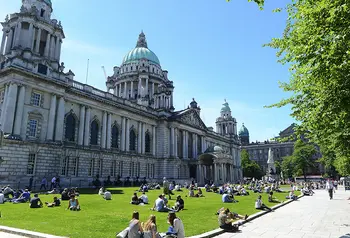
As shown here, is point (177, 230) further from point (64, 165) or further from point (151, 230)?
point (64, 165)

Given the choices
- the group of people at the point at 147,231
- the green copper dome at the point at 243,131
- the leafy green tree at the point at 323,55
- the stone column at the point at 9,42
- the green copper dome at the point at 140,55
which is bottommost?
the group of people at the point at 147,231

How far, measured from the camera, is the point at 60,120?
37281mm

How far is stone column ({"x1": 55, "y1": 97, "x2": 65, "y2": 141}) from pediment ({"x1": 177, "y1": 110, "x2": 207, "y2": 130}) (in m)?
28.5

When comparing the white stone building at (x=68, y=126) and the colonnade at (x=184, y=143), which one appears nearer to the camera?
the white stone building at (x=68, y=126)

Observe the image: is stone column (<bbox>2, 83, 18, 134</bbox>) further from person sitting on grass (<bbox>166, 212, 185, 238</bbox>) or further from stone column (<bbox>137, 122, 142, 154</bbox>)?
person sitting on grass (<bbox>166, 212, 185, 238</bbox>)

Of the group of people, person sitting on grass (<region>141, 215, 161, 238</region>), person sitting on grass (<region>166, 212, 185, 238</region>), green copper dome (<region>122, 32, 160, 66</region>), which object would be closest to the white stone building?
the group of people

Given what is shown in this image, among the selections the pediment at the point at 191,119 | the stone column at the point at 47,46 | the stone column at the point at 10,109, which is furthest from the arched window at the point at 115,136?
the stone column at the point at 10,109

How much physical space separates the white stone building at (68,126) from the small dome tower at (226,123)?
3369 centimetres

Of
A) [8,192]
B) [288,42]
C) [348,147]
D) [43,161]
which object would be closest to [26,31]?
[43,161]

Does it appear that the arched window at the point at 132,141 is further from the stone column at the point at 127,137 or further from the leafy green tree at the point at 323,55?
the leafy green tree at the point at 323,55

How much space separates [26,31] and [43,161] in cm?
1855

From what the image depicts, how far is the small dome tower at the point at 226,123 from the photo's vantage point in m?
97.9

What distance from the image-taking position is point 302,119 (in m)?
15.3

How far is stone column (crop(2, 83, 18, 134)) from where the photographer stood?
3116 centimetres
